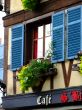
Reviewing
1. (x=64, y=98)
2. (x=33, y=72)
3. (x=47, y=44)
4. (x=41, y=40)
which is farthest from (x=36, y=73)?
(x=41, y=40)

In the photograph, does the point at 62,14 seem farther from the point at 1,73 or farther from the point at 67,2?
the point at 1,73

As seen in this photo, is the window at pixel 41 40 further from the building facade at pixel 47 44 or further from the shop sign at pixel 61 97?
the shop sign at pixel 61 97

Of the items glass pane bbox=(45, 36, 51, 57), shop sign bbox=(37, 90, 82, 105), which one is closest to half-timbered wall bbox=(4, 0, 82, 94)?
shop sign bbox=(37, 90, 82, 105)

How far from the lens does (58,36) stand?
1580 centimetres

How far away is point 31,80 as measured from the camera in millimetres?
15961

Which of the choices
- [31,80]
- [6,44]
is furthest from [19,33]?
[31,80]

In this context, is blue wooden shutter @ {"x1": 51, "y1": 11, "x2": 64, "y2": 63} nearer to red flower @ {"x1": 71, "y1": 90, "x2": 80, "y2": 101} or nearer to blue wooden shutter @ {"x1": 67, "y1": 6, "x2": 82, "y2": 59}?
blue wooden shutter @ {"x1": 67, "y1": 6, "x2": 82, "y2": 59}

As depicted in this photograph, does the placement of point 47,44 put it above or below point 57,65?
above

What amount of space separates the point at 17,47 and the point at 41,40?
0.87 m

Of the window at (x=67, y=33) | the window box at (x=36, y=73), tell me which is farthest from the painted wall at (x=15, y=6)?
the window box at (x=36, y=73)

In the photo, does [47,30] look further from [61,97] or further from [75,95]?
[75,95]

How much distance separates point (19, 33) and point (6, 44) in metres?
0.76

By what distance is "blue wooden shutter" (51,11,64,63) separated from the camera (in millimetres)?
15633

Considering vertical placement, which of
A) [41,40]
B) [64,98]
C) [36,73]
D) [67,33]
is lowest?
[64,98]
